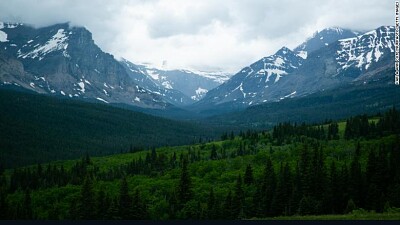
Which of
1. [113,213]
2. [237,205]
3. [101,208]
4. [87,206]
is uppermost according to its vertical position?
[237,205]

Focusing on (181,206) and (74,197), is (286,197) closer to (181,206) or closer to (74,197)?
(181,206)

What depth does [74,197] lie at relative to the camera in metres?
169

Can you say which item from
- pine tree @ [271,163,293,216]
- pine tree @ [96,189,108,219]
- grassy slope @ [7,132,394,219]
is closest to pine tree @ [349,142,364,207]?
pine tree @ [271,163,293,216]

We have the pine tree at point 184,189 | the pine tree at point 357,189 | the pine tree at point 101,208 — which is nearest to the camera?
the pine tree at point 357,189

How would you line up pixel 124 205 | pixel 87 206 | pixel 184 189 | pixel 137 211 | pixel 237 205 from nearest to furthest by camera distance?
pixel 124 205 → pixel 137 211 → pixel 237 205 → pixel 87 206 → pixel 184 189

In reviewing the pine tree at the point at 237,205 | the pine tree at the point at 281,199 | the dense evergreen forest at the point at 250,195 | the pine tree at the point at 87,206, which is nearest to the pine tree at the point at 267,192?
the dense evergreen forest at the point at 250,195

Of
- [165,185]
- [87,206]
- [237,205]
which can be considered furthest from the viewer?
[165,185]

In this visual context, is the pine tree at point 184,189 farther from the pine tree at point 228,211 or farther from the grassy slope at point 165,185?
the pine tree at point 228,211

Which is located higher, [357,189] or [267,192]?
[357,189]

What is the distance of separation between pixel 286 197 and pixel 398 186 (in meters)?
27.0

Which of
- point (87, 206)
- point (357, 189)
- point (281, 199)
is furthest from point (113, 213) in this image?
point (357, 189)

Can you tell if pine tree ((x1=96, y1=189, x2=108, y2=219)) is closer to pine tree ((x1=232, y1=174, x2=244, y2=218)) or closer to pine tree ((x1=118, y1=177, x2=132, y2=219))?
pine tree ((x1=118, y1=177, x2=132, y2=219))

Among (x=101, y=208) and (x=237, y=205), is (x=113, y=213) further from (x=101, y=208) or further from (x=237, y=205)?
(x=237, y=205)

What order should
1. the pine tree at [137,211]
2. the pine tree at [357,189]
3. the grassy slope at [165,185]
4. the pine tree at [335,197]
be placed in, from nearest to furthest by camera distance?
the pine tree at [357,189], the pine tree at [335,197], the pine tree at [137,211], the grassy slope at [165,185]
